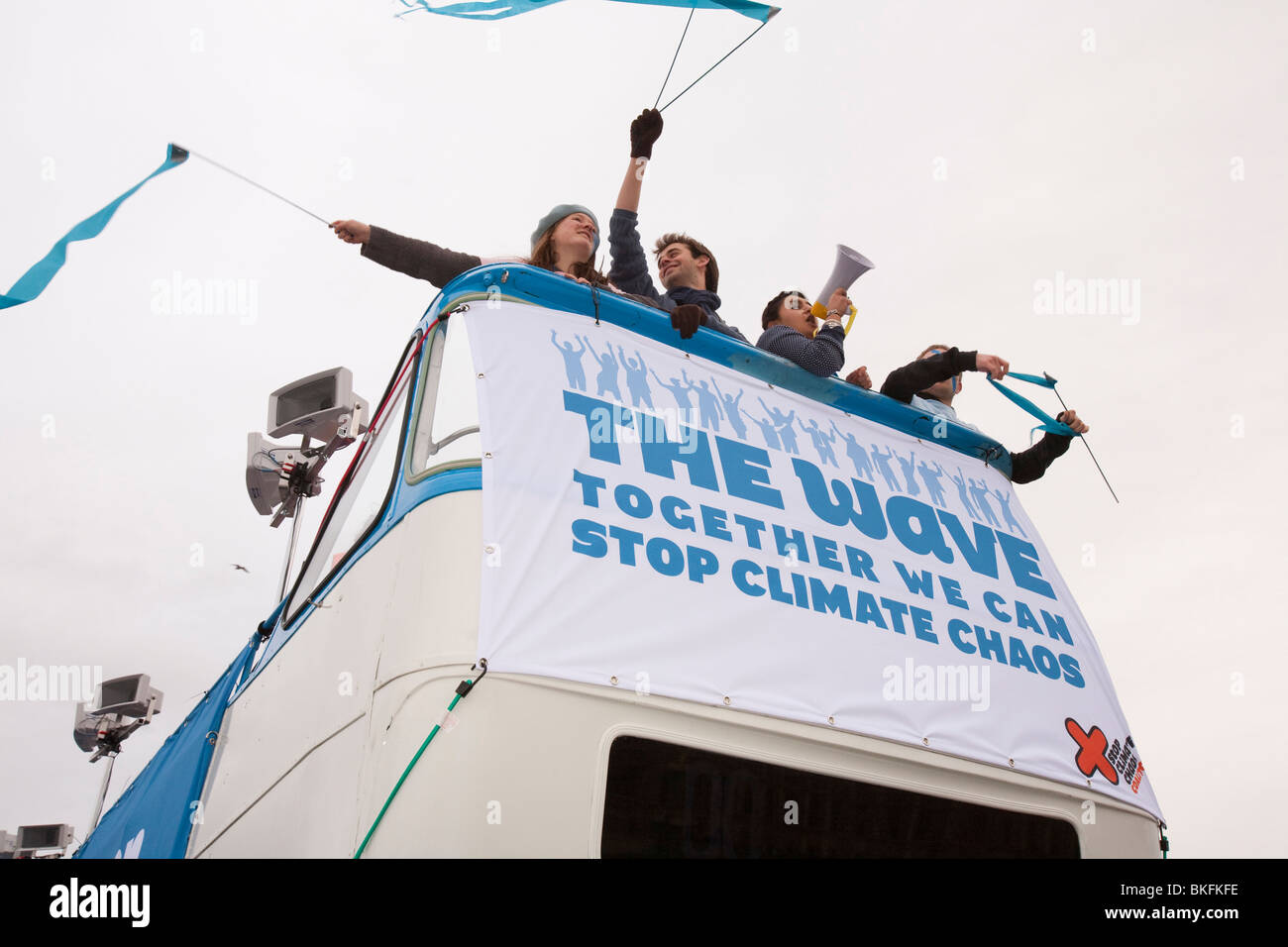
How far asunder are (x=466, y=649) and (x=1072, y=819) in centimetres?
243

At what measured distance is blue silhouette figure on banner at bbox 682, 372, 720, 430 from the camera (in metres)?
3.82

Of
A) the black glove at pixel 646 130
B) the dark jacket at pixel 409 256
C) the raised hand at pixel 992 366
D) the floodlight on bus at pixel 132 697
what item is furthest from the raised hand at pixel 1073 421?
the floodlight on bus at pixel 132 697

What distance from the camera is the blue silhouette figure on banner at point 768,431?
13.0 feet

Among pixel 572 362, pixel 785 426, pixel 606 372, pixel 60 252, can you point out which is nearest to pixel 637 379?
pixel 606 372

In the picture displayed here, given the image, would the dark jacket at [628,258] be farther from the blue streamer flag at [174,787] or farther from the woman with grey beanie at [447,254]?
the blue streamer flag at [174,787]

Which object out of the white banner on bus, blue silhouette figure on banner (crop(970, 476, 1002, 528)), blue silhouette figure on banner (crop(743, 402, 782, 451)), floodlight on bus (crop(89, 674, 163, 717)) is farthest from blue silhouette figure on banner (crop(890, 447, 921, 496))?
floodlight on bus (crop(89, 674, 163, 717))

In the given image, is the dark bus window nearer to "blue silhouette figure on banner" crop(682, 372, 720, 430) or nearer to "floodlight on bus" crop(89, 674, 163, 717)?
"blue silhouette figure on banner" crop(682, 372, 720, 430)

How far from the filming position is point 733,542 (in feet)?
11.3

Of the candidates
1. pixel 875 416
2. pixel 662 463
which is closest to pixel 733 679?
pixel 662 463

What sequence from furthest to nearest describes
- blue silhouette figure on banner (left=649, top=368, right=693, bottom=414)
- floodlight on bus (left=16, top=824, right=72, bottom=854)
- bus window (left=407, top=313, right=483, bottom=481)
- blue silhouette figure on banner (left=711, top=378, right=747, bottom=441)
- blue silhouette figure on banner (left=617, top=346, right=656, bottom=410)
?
1. floodlight on bus (left=16, top=824, right=72, bottom=854)
2. blue silhouette figure on banner (left=711, top=378, right=747, bottom=441)
3. blue silhouette figure on banner (left=649, top=368, right=693, bottom=414)
4. blue silhouette figure on banner (left=617, top=346, right=656, bottom=410)
5. bus window (left=407, top=313, right=483, bottom=481)

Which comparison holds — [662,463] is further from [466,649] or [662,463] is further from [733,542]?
[466,649]

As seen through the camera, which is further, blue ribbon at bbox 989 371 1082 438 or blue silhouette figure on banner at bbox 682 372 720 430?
blue ribbon at bbox 989 371 1082 438

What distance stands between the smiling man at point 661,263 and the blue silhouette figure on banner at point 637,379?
0.31 meters
